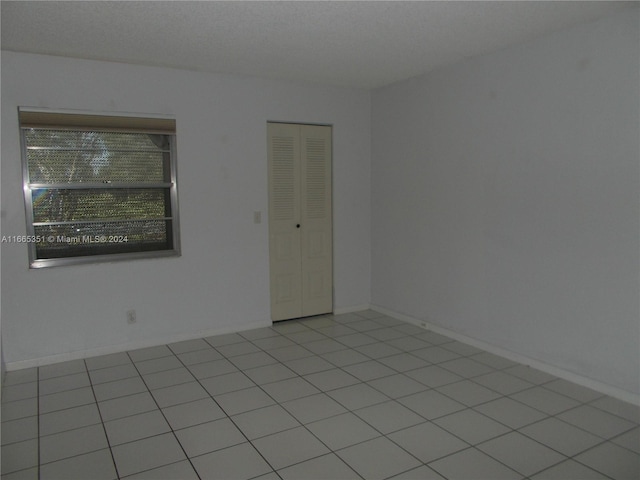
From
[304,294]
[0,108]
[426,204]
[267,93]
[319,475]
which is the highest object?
[267,93]

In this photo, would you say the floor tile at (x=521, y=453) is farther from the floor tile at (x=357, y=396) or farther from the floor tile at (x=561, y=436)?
the floor tile at (x=357, y=396)

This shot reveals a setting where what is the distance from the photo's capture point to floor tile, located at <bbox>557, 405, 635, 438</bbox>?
2742 millimetres

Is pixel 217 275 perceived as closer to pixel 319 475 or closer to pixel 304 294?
pixel 304 294

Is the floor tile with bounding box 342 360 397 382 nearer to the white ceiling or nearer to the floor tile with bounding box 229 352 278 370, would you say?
the floor tile with bounding box 229 352 278 370

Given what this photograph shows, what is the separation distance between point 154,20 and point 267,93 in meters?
1.79

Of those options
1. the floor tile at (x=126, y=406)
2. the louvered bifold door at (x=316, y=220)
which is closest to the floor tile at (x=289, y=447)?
the floor tile at (x=126, y=406)

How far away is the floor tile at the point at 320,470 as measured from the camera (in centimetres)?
234

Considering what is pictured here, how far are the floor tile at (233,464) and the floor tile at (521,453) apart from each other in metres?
1.20

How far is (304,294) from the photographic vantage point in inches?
204

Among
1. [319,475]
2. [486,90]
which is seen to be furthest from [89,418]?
[486,90]

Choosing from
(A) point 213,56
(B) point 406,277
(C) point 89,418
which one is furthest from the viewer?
(B) point 406,277

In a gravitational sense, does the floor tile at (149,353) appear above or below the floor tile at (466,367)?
above

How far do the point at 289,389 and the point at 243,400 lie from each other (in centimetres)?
34

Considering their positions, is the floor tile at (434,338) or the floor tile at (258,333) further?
the floor tile at (258,333)
